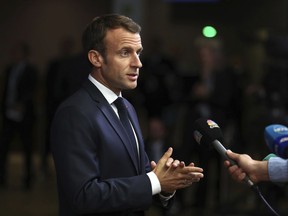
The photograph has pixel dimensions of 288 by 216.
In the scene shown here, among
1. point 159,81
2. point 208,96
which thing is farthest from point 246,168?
point 159,81

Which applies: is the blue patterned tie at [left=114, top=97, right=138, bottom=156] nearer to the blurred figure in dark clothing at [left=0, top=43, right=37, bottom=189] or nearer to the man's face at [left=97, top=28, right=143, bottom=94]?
the man's face at [left=97, top=28, right=143, bottom=94]

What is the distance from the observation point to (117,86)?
8.86 feet

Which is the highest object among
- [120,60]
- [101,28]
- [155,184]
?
[101,28]

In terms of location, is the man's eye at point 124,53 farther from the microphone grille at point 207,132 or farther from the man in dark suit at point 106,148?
the microphone grille at point 207,132

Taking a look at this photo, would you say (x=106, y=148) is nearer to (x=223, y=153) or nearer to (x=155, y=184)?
(x=155, y=184)

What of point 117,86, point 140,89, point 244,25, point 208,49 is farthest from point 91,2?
point 117,86

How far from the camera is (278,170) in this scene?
261cm

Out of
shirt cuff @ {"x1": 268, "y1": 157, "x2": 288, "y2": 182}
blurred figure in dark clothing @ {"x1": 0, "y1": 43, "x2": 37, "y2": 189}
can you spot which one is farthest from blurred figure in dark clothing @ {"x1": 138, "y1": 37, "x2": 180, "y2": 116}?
shirt cuff @ {"x1": 268, "y1": 157, "x2": 288, "y2": 182}

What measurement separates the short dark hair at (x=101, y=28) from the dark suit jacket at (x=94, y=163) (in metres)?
0.18

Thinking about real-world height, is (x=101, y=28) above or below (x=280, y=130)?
above

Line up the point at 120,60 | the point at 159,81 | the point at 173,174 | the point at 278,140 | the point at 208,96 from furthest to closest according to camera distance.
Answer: the point at 159,81 → the point at 208,96 → the point at 120,60 → the point at 173,174 → the point at 278,140

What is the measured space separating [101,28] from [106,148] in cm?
44

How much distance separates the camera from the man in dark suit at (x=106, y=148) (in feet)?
8.13

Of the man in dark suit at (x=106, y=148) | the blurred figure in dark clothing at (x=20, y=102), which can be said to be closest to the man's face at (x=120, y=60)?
the man in dark suit at (x=106, y=148)
